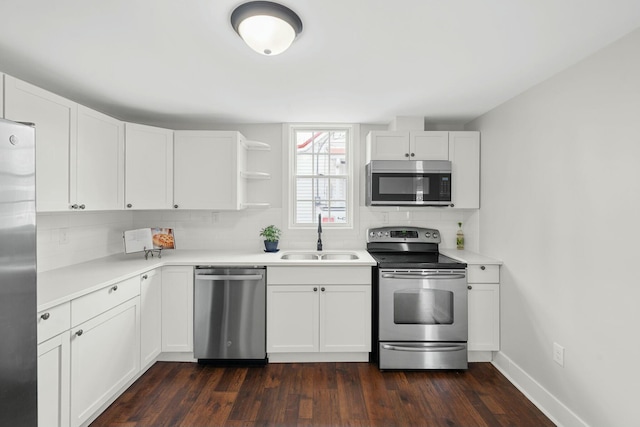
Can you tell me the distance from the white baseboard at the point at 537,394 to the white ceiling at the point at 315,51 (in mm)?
2185

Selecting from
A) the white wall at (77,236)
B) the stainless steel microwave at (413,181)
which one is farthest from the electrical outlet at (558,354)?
the white wall at (77,236)

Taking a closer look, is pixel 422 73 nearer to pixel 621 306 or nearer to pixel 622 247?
pixel 622 247

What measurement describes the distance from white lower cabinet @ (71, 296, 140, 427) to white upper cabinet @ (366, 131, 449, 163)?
2.50 metres

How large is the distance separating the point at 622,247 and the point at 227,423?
251cm

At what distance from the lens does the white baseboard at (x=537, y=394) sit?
1.98 meters

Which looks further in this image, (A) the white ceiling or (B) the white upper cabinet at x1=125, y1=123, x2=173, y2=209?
(B) the white upper cabinet at x1=125, y1=123, x2=173, y2=209

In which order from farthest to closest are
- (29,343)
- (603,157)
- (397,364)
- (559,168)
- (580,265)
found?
(397,364)
(559,168)
(580,265)
(603,157)
(29,343)

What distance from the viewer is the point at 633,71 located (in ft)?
5.27

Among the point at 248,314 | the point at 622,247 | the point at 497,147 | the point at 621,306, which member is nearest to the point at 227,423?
the point at 248,314

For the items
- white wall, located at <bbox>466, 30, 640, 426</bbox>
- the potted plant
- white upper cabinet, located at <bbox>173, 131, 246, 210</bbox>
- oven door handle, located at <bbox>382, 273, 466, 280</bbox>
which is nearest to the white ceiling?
white wall, located at <bbox>466, 30, 640, 426</bbox>

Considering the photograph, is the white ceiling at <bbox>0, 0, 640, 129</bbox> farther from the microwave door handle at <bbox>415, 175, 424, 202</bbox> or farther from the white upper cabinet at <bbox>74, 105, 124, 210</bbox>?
the microwave door handle at <bbox>415, 175, 424, 202</bbox>

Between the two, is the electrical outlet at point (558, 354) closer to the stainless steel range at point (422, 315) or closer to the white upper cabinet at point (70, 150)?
the stainless steel range at point (422, 315)

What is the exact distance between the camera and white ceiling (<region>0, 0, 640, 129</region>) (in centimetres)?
144

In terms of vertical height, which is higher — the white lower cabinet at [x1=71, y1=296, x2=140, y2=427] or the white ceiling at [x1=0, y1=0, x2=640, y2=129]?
the white ceiling at [x1=0, y1=0, x2=640, y2=129]
